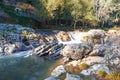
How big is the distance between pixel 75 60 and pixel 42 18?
105 feet

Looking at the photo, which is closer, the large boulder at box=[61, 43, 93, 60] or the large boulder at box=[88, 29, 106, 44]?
the large boulder at box=[61, 43, 93, 60]

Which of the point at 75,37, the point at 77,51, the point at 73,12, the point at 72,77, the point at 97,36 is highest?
the point at 73,12

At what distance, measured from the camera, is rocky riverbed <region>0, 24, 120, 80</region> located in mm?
37156

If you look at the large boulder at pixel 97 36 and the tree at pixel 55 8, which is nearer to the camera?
the large boulder at pixel 97 36

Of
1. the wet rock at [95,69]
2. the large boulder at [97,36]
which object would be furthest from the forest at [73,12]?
the wet rock at [95,69]

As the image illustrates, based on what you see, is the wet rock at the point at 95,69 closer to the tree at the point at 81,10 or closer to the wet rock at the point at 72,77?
the wet rock at the point at 72,77

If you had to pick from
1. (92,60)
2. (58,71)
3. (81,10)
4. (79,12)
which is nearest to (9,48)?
(58,71)

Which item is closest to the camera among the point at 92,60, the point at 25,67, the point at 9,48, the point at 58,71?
the point at 58,71

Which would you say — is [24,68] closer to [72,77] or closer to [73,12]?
[72,77]

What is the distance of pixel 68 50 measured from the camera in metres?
44.3

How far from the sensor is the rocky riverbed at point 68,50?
37156 mm

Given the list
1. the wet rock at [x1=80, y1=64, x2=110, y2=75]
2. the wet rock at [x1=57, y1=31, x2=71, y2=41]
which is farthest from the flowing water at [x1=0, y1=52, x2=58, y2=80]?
the wet rock at [x1=57, y1=31, x2=71, y2=41]

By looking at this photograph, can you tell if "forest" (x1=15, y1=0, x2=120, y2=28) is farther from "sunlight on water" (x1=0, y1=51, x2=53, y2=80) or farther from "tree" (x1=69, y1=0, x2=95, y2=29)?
"sunlight on water" (x1=0, y1=51, x2=53, y2=80)

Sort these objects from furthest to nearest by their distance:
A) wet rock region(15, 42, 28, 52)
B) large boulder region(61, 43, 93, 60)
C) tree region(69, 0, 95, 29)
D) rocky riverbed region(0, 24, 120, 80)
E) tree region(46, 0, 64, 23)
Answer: tree region(69, 0, 95, 29)
tree region(46, 0, 64, 23)
wet rock region(15, 42, 28, 52)
large boulder region(61, 43, 93, 60)
rocky riverbed region(0, 24, 120, 80)
